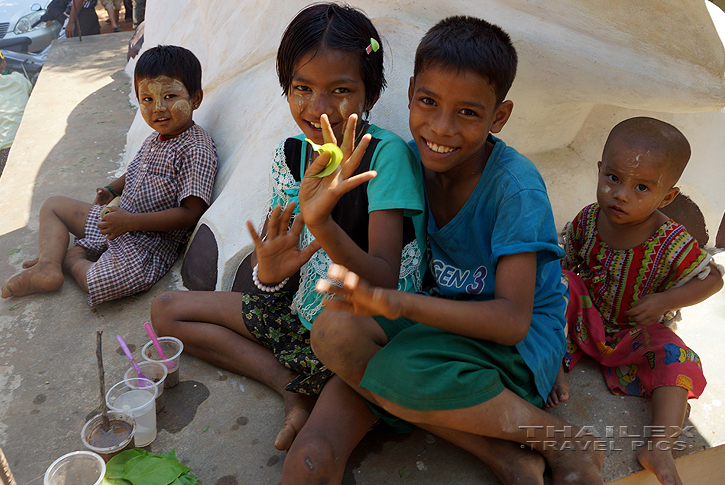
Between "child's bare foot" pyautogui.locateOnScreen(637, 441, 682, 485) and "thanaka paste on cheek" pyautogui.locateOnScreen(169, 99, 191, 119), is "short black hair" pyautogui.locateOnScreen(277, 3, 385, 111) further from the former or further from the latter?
"child's bare foot" pyautogui.locateOnScreen(637, 441, 682, 485)

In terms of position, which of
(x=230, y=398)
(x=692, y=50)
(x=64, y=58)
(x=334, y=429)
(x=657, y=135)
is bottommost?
(x=64, y=58)

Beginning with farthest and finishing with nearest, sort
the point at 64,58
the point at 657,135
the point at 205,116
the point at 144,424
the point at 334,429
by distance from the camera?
1. the point at 64,58
2. the point at 205,116
3. the point at 657,135
4. the point at 144,424
5. the point at 334,429

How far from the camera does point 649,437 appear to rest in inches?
71.2

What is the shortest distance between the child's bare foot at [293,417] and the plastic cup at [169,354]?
1.50 ft

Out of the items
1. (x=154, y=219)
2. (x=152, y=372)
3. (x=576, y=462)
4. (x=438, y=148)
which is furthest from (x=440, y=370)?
(x=154, y=219)

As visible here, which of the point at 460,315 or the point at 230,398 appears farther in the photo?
the point at 230,398

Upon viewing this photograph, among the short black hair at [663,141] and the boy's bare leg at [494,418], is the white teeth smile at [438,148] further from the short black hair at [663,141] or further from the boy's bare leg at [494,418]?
the short black hair at [663,141]

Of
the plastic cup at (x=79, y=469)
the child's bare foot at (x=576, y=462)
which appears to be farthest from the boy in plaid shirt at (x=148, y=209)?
the child's bare foot at (x=576, y=462)

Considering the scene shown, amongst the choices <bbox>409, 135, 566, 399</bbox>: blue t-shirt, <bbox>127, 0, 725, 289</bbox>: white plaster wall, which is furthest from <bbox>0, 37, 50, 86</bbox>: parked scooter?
<bbox>409, 135, 566, 399</bbox>: blue t-shirt

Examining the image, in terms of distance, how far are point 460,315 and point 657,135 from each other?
109cm

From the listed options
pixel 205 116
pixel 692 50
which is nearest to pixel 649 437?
pixel 692 50

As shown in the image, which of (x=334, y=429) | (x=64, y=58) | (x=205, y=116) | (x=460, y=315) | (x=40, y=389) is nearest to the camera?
(x=460, y=315)

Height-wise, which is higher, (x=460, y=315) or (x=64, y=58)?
(x=460, y=315)

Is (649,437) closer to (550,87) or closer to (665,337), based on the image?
(665,337)
